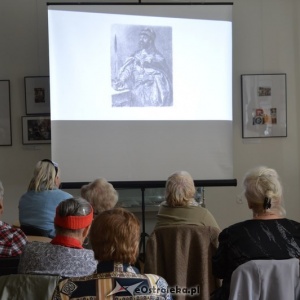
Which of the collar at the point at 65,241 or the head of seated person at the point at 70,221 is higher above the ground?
the head of seated person at the point at 70,221

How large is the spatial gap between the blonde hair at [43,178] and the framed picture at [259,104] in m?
2.54

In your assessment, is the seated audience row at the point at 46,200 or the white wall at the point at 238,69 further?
the white wall at the point at 238,69

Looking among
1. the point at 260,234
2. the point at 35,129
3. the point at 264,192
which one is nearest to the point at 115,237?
the point at 260,234

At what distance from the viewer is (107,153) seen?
5020mm

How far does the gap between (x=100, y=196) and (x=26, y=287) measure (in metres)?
1.59

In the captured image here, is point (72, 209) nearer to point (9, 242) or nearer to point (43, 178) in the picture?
point (9, 242)

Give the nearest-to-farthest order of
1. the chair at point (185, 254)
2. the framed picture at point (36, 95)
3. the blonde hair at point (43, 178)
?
the chair at point (185, 254)
the blonde hair at point (43, 178)
the framed picture at point (36, 95)

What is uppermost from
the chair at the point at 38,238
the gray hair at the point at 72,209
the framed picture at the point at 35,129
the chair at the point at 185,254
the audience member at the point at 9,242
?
the framed picture at the point at 35,129

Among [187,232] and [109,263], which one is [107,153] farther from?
[109,263]

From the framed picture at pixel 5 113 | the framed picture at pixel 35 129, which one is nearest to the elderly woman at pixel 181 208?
the framed picture at pixel 35 129

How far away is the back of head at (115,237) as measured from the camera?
1.85 meters

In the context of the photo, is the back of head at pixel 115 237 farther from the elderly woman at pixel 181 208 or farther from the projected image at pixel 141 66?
the projected image at pixel 141 66

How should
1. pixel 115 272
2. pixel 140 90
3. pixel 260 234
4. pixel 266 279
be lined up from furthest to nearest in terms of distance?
pixel 140 90 < pixel 260 234 < pixel 266 279 < pixel 115 272

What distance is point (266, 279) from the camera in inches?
83.3
